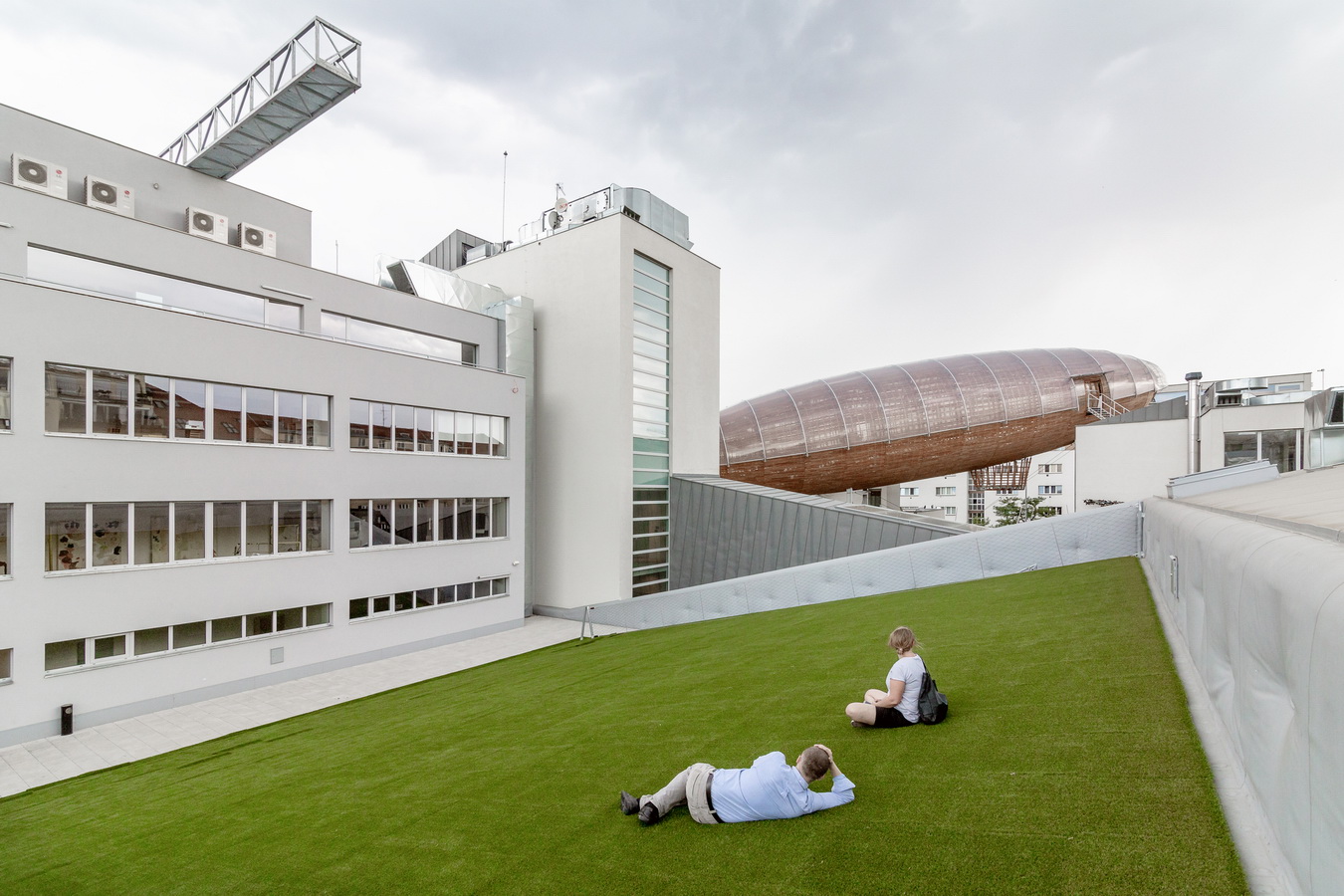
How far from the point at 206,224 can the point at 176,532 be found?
30.3 ft

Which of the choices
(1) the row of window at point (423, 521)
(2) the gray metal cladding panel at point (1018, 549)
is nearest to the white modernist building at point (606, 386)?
(1) the row of window at point (423, 521)

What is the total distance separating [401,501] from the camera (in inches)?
757

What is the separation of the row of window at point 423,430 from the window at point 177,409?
1.06m

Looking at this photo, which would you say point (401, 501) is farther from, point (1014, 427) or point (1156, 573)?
point (1014, 427)

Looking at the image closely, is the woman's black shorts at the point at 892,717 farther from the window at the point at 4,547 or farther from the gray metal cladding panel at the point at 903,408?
the gray metal cladding panel at the point at 903,408

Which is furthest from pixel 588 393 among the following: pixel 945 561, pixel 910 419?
pixel 910 419

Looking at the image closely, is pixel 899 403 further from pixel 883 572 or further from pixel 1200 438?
pixel 883 572

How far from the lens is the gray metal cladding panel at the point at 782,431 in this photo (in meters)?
35.2

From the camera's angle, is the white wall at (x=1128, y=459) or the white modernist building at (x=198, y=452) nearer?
the white modernist building at (x=198, y=452)

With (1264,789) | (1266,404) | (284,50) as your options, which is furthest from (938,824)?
(1266,404)

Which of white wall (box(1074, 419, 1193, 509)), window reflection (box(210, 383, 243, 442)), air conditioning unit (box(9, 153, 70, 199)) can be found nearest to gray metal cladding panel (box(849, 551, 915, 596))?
window reflection (box(210, 383, 243, 442))

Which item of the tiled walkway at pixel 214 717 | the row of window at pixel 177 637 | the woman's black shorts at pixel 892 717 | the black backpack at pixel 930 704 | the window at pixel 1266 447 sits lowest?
the tiled walkway at pixel 214 717

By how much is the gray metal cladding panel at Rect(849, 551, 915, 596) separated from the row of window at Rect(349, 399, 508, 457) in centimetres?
1338

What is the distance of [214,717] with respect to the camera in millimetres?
13523
